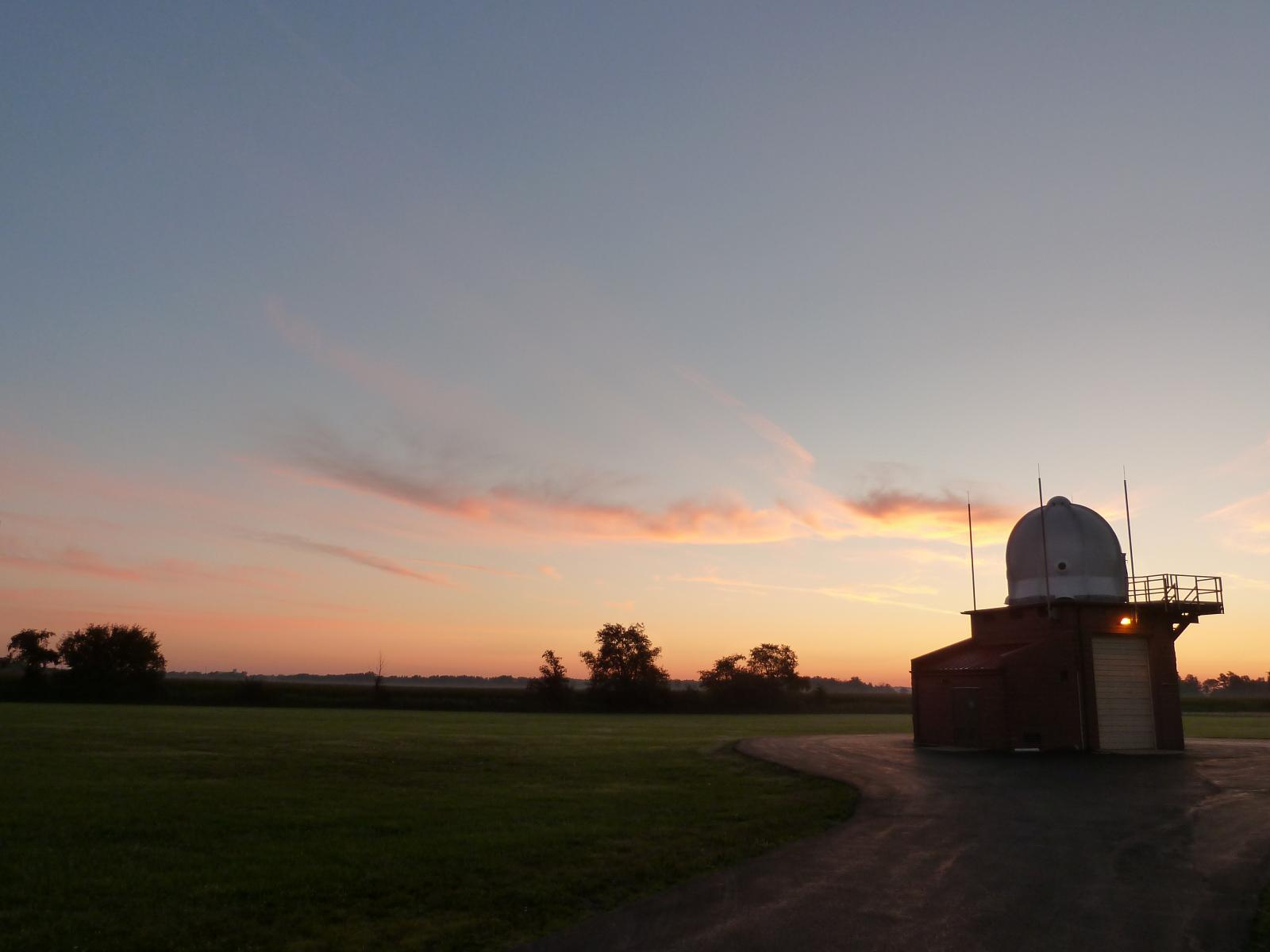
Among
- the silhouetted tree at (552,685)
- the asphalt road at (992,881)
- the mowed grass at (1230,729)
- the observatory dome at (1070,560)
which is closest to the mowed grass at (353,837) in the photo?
the asphalt road at (992,881)

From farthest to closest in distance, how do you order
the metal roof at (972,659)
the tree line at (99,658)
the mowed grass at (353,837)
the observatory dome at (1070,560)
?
the tree line at (99,658) < the observatory dome at (1070,560) < the metal roof at (972,659) < the mowed grass at (353,837)

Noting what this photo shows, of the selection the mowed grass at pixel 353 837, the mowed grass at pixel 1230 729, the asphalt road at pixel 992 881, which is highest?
the asphalt road at pixel 992 881

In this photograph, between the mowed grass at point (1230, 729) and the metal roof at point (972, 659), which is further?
the mowed grass at point (1230, 729)

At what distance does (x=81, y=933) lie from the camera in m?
11.1

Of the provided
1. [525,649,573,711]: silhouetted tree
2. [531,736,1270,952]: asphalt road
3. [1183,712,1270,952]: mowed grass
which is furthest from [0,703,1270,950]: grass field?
[525,649,573,711]: silhouetted tree

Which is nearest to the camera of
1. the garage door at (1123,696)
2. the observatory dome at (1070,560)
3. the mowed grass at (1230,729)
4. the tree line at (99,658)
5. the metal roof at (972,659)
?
the garage door at (1123,696)

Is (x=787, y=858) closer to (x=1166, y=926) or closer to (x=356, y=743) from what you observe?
(x=1166, y=926)

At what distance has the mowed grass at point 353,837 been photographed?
11.7 metres

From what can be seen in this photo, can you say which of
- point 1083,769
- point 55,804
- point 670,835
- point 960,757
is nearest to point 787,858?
point 670,835

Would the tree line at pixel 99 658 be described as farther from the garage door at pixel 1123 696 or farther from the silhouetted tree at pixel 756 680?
the garage door at pixel 1123 696

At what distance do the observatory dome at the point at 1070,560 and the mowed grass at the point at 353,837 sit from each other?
1805cm

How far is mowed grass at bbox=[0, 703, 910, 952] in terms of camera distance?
11.7m

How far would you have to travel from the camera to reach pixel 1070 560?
4116 centimetres

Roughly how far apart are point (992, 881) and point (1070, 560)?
3110cm
